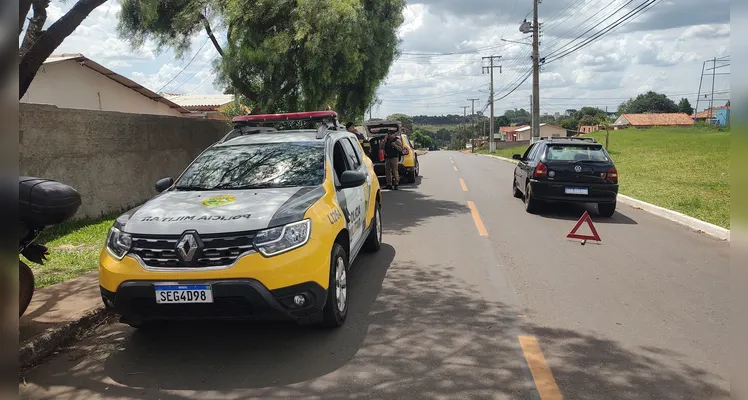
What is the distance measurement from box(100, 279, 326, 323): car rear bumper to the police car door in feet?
5.19

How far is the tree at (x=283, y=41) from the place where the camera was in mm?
12773

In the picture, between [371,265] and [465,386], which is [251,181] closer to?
[371,265]

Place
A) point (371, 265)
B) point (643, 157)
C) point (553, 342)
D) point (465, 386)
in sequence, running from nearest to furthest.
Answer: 1. point (465, 386)
2. point (553, 342)
3. point (371, 265)
4. point (643, 157)

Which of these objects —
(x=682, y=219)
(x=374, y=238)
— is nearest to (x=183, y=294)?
(x=374, y=238)

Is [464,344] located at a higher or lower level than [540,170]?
lower

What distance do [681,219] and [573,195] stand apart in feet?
6.94

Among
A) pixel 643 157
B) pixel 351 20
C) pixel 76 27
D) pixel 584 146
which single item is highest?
pixel 351 20

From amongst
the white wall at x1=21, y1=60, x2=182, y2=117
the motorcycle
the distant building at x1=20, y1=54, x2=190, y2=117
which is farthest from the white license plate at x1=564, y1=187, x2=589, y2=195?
the white wall at x1=21, y1=60, x2=182, y2=117

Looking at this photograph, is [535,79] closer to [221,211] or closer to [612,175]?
[612,175]

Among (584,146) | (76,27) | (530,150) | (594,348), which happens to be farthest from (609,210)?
(76,27)

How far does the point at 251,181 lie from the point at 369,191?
2268 mm

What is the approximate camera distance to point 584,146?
11.0 metres

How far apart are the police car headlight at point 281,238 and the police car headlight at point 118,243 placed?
3.50 ft

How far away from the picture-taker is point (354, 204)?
611 cm
